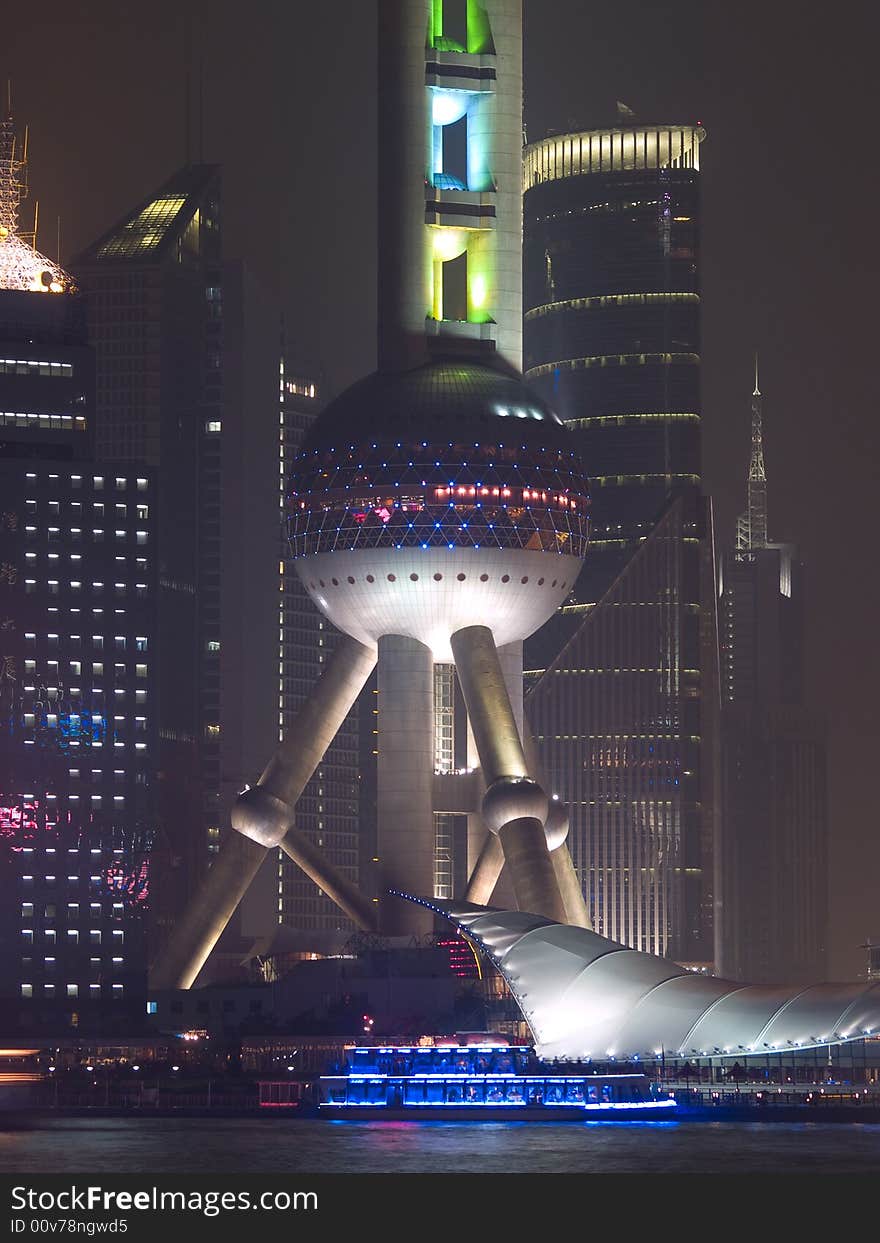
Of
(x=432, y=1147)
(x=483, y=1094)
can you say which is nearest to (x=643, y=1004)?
(x=483, y=1094)

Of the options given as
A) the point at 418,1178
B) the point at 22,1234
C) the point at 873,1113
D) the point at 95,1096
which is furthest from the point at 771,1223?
the point at 95,1096

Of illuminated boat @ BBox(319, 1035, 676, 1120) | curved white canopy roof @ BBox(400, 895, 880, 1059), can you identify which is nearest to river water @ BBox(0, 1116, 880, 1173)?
illuminated boat @ BBox(319, 1035, 676, 1120)

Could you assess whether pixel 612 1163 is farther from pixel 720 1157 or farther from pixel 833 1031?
pixel 833 1031

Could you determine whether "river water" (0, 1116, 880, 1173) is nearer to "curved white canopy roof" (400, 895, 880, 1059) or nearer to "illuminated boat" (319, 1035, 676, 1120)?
"illuminated boat" (319, 1035, 676, 1120)

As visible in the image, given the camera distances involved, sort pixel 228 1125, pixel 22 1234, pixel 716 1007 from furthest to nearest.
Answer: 1. pixel 716 1007
2. pixel 228 1125
3. pixel 22 1234

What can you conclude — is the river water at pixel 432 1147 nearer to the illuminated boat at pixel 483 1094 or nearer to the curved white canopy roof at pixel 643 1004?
the illuminated boat at pixel 483 1094

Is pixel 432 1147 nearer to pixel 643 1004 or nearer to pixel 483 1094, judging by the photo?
pixel 483 1094

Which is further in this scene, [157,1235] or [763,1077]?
[763,1077]
